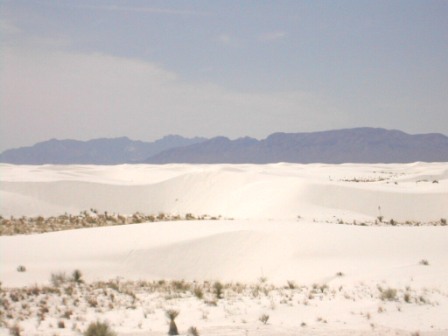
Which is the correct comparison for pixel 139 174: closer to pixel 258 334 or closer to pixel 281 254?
pixel 281 254

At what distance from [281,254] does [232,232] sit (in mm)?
2498

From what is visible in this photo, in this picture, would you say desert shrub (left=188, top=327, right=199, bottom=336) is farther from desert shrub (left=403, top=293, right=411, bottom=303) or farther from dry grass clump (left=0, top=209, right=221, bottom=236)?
dry grass clump (left=0, top=209, right=221, bottom=236)

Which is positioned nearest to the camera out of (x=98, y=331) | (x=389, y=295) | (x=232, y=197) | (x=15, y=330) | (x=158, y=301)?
(x=98, y=331)

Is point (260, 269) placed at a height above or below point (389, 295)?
below

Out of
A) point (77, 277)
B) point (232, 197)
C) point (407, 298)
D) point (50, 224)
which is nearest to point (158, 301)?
point (77, 277)

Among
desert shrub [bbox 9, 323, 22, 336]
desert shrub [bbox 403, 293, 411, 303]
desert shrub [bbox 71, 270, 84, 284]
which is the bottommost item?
desert shrub [bbox 403, 293, 411, 303]

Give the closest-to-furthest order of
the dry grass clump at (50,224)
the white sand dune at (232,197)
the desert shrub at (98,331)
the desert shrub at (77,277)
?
the desert shrub at (98,331) < the desert shrub at (77,277) < the dry grass clump at (50,224) < the white sand dune at (232,197)

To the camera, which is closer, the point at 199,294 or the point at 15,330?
the point at 15,330

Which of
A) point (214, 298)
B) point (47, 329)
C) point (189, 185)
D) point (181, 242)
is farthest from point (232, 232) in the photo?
point (189, 185)

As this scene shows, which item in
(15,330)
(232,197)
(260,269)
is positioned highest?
(232,197)

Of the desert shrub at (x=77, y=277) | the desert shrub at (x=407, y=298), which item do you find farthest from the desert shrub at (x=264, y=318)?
the desert shrub at (x=77, y=277)

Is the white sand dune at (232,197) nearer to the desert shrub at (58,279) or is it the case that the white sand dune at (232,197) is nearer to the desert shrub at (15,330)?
the desert shrub at (58,279)

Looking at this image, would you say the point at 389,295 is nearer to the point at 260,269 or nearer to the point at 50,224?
the point at 260,269

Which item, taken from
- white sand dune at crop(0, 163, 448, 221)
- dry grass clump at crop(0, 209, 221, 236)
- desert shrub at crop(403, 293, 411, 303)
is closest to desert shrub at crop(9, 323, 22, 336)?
desert shrub at crop(403, 293, 411, 303)
